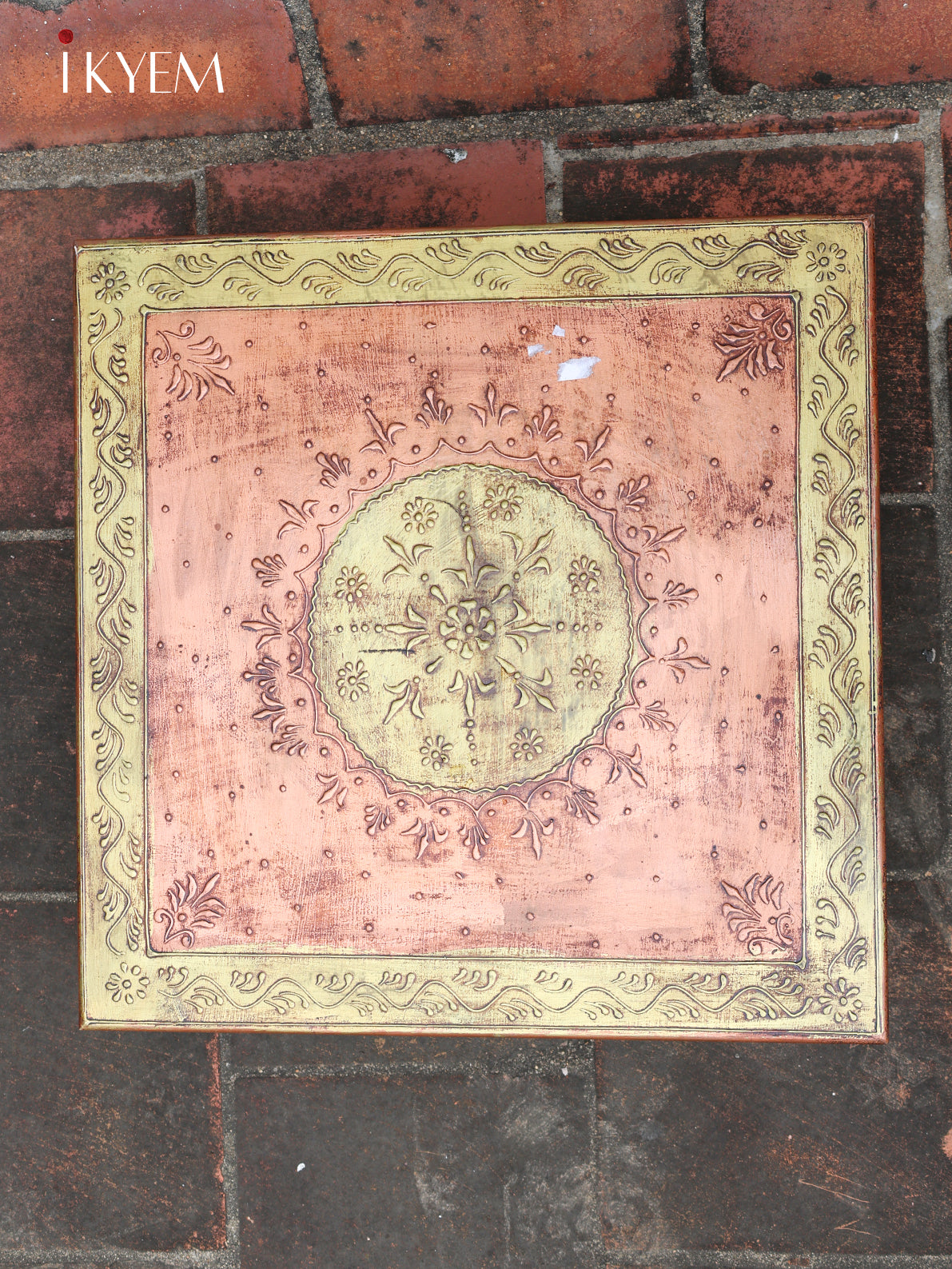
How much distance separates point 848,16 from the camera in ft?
3.18

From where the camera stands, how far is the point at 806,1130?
1.03 m

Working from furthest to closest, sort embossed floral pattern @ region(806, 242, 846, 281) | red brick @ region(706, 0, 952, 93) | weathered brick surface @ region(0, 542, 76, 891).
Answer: weathered brick surface @ region(0, 542, 76, 891) < red brick @ region(706, 0, 952, 93) < embossed floral pattern @ region(806, 242, 846, 281)

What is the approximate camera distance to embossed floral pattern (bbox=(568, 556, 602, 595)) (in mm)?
863

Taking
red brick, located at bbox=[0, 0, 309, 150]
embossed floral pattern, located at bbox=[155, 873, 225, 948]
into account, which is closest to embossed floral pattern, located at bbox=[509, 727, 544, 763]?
embossed floral pattern, located at bbox=[155, 873, 225, 948]

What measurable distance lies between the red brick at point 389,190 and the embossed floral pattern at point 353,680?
59cm

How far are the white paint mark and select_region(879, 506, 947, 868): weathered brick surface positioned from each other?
47cm

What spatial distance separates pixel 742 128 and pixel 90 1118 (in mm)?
1632

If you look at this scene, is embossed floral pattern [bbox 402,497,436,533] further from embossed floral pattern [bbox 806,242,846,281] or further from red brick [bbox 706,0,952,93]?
red brick [bbox 706,0,952,93]

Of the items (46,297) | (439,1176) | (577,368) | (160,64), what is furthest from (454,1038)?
(160,64)

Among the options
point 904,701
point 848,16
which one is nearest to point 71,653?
point 904,701

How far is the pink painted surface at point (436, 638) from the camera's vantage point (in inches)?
33.8

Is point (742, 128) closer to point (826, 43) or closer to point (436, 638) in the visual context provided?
point (826, 43)

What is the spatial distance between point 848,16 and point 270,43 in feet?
2.48

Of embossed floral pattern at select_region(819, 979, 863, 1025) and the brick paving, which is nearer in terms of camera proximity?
embossed floral pattern at select_region(819, 979, 863, 1025)
